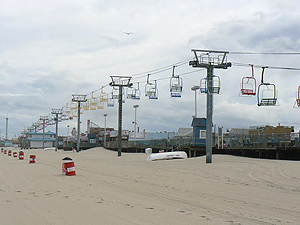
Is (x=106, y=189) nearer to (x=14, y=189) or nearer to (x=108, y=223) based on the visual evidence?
(x=14, y=189)

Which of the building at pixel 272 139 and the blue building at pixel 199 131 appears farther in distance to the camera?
the blue building at pixel 199 131

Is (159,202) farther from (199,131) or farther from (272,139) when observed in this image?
(199,131)

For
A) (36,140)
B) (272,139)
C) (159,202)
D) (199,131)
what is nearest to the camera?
(159,202)

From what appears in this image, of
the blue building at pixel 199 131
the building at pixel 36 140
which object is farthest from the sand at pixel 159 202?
the building at pixel 36 140

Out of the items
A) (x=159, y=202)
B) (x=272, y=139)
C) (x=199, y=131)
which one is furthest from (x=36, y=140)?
(x=159, y=202)

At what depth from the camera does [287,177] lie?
18.2m

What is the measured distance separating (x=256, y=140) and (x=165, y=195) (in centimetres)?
2562

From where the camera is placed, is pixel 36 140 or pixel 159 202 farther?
pixel 36 140

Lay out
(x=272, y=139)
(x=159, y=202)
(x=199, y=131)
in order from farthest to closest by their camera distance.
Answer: (x=199, y=131) < (x=272, y=139) < (x=159, y=202)

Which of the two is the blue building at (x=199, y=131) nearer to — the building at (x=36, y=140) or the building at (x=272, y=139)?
the building at (x=272, y=139)

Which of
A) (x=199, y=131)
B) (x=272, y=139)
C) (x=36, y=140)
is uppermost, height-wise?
(x=199, y=131)

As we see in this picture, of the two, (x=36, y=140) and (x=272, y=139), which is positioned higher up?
(x=272, y=139)

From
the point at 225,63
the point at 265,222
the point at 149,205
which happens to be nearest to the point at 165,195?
the point at 149,205

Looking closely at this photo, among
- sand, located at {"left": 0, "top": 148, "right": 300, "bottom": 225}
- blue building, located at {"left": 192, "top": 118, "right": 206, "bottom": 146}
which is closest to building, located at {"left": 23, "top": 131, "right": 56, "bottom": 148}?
Result: blue building, located at {"left": 192, "top": 118, "right": 206, "bottom": 146}
